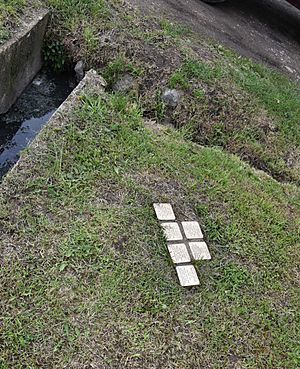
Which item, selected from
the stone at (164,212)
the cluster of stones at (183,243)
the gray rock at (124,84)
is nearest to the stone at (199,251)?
the cluster of stones at (183,243)

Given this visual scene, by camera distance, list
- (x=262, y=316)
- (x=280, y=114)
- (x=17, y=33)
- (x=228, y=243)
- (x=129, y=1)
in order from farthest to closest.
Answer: (x=129, y=1), (x=280, y=114), (x=17, y=33), (x=228, y=243), (x=262, y=316)

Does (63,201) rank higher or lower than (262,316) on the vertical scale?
lower

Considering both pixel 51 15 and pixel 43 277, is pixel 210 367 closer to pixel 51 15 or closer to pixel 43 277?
pixel 43 277

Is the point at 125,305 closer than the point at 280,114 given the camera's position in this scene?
Yes

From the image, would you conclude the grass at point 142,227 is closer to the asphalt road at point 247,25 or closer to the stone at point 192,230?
the stone at point 192,230

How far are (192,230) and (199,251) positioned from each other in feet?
0.49

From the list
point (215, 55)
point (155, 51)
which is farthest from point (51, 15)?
point (215, 55)

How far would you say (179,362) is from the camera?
240cm

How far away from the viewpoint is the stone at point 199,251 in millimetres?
2861

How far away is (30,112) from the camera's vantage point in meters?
3.96

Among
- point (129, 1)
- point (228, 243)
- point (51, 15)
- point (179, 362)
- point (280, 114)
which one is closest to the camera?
point (179, 362)

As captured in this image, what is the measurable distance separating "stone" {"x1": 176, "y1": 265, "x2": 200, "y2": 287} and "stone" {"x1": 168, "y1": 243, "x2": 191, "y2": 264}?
0.04 meters

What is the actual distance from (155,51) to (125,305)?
2.66 meters

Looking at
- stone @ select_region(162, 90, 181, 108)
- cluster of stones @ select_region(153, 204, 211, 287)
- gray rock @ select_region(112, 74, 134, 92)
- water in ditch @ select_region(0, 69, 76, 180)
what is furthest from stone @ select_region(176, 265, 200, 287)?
gray rock @ select_region(112, 74, 134, 92)
